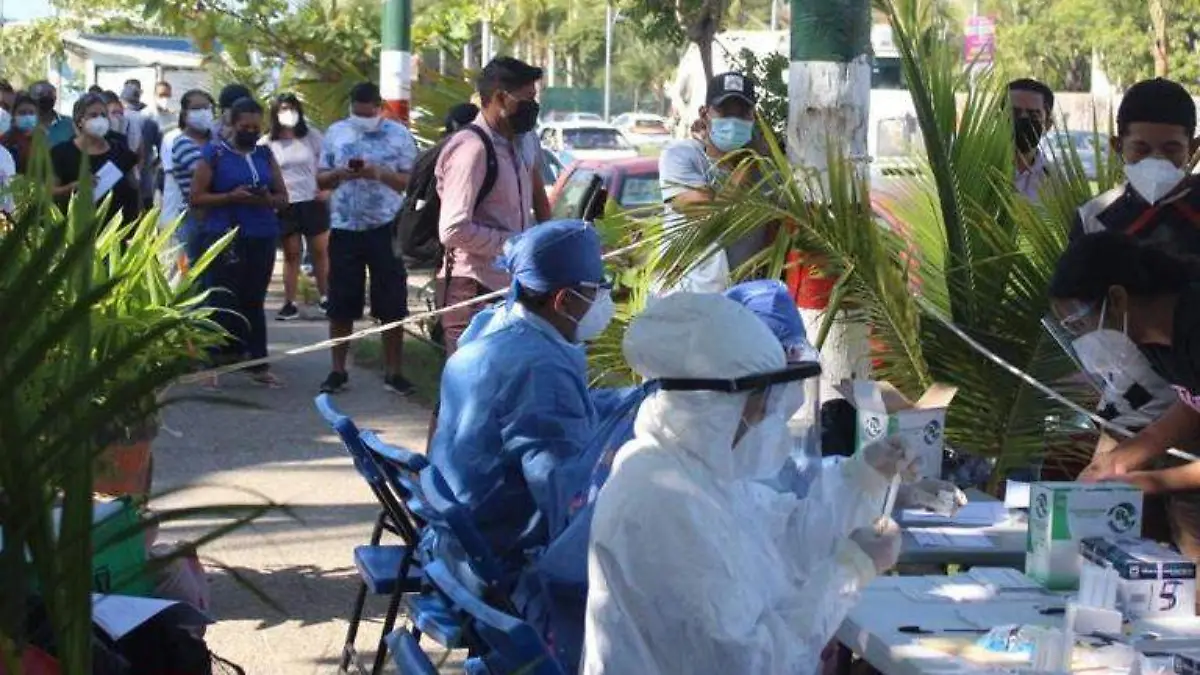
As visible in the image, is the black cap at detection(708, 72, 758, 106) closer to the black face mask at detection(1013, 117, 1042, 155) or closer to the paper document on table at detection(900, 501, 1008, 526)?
the black face mask at detection(1013, 117, 1042, 155)

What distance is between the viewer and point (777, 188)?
5.94 m

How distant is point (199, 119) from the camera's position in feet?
36.8

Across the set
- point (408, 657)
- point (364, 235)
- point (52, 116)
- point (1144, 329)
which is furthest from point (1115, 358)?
point (52, 116)

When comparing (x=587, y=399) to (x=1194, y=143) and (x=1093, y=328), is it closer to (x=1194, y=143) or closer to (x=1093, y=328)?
(x=1093, y=328)

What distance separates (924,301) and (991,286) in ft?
0.72

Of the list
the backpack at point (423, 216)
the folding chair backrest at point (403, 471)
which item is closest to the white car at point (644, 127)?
the backpack at point (423, 216)

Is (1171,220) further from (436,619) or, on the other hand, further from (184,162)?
(184,162)

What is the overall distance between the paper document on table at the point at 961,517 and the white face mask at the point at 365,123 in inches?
267

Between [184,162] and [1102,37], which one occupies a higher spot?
[1102,37]

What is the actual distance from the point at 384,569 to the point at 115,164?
8.24 m

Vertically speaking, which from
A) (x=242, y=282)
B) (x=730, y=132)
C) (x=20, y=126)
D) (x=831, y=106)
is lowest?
(x=242, y=282)

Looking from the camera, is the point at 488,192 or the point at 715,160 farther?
the point at 488,192

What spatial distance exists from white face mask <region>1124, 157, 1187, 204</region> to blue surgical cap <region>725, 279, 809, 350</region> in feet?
3.85

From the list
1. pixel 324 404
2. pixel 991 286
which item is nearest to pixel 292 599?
pixel 324 404
